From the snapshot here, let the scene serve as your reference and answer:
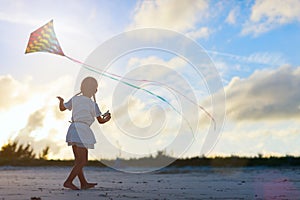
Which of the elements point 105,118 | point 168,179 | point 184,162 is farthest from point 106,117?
point 184,162

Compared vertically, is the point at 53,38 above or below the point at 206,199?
above

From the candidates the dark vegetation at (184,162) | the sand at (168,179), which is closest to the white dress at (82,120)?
the sand at (168,179)

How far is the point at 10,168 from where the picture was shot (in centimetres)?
1809

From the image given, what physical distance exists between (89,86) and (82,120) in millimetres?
691

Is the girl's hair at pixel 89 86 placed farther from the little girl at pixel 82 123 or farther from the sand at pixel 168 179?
the sand at pixel 168 179

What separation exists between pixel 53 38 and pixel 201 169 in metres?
9.19

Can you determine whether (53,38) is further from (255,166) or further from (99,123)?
(255,166)

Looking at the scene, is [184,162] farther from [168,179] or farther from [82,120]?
[82,120]

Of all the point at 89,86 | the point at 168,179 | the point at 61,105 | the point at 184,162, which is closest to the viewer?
the point at 61,105

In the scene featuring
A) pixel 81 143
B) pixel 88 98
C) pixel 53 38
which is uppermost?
pixel 53 38

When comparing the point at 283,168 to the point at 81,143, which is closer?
the point at 81,143

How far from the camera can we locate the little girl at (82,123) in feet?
24.6

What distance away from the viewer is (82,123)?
303 inches

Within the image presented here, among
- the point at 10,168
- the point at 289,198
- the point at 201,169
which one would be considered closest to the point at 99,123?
the point at 289,198
